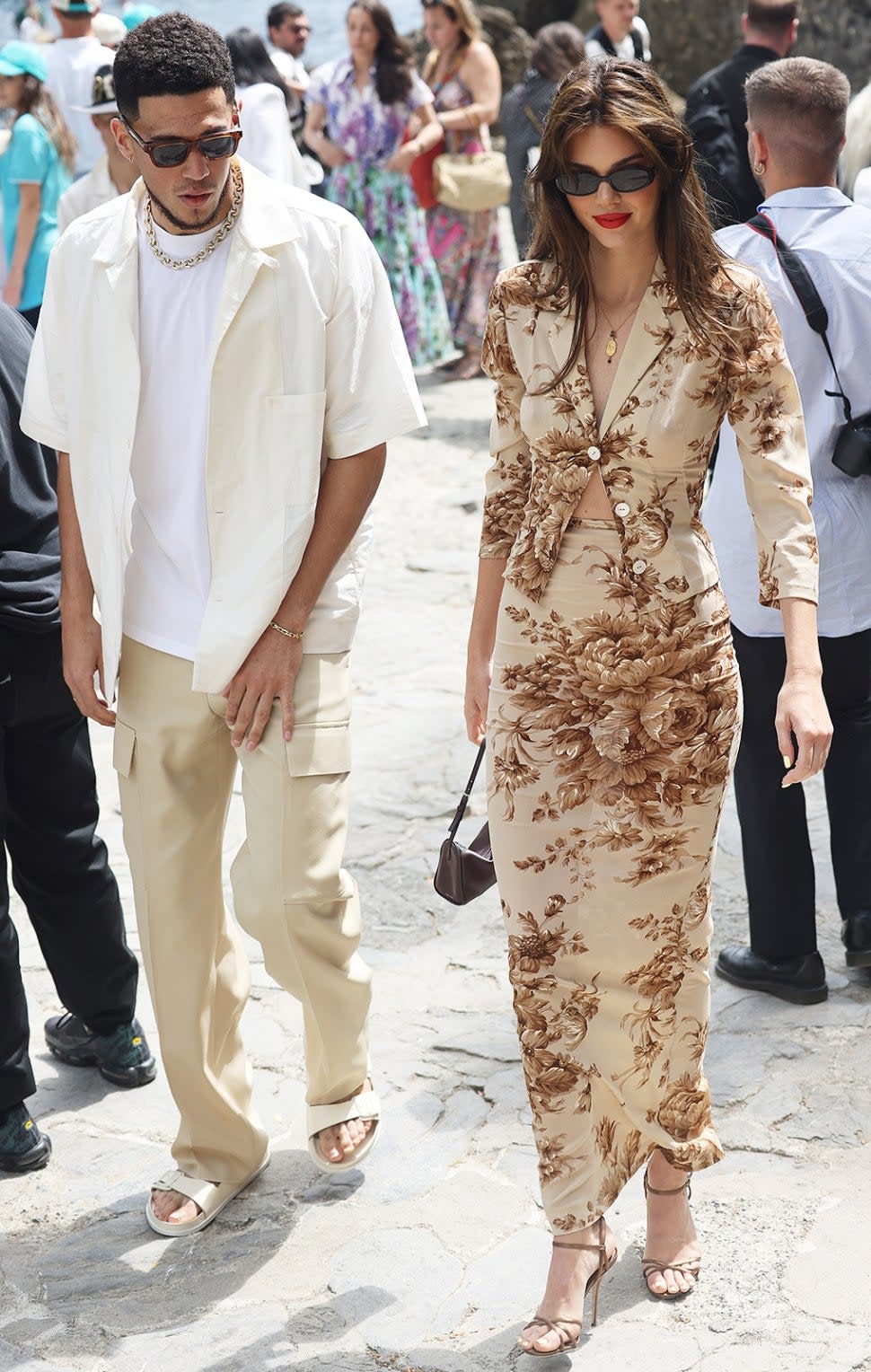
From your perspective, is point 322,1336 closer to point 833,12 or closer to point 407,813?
point 407,813

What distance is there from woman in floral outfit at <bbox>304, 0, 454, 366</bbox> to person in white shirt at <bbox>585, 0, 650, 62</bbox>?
3.40ft

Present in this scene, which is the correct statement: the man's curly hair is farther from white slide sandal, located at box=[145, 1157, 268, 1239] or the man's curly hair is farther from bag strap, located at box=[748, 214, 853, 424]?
white slide sandal, located at box=[145, 1157, 268, 1239]

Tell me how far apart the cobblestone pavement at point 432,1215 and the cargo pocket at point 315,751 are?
2.77 feet

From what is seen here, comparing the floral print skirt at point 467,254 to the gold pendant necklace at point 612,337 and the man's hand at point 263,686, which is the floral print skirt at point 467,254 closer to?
the man's hand at point 263,686

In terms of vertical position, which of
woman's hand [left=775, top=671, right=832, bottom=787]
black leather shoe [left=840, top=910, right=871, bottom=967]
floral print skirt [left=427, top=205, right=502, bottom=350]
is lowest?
black leather shoe [left=840, top=910, right=871, bottom=967]

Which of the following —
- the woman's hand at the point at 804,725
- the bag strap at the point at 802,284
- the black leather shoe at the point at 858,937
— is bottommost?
the black leather shoe at the point at 858,937

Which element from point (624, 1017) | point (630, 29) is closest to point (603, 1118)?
point (624, 1017)

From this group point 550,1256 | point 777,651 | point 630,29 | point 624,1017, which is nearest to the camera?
point 624,1017

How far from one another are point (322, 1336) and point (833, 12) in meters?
14.4

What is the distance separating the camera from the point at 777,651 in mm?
3404

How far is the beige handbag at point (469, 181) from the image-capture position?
8.80 meters

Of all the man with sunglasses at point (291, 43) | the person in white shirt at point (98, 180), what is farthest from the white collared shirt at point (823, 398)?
the man with sunglasses at point (291, 43)

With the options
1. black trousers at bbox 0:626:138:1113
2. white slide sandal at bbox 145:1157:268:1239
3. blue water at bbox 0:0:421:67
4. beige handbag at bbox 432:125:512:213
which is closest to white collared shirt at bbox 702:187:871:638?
black trousers at bbox 0:626:138:1113

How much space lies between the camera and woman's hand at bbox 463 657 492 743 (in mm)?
2695
